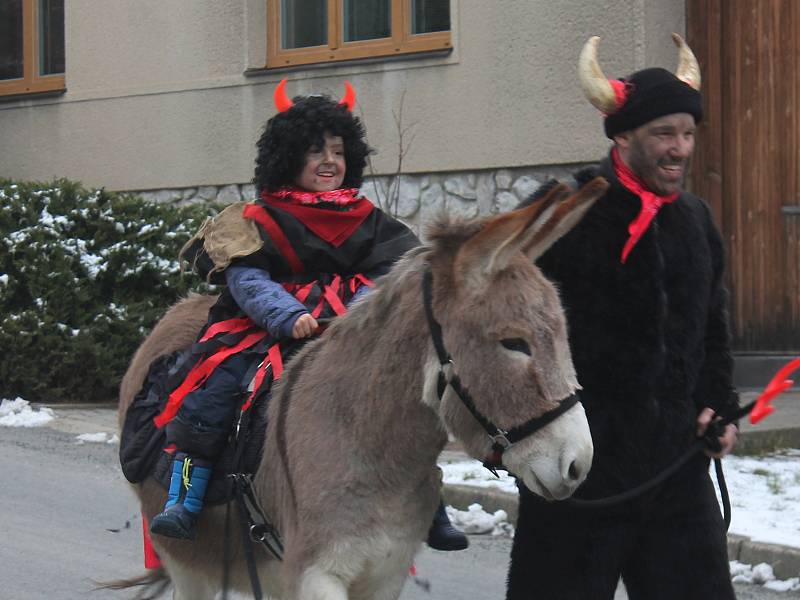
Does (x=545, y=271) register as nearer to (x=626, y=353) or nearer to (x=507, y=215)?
(x=626, y=353)

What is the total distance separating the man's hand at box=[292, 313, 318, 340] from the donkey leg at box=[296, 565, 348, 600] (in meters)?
0.77

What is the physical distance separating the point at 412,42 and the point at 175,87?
261cm

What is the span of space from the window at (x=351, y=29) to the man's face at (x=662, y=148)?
7566 mm

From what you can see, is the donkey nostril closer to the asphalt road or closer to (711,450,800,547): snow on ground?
the asphalt road

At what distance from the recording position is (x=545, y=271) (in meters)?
3.79

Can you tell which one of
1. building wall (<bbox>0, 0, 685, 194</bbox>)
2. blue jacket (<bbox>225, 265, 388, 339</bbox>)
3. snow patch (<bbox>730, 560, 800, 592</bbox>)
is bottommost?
snow patch (<bbox>730, 560, 800, 592</bbox>)

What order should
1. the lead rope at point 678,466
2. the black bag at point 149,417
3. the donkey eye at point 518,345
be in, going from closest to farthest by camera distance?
the donkey eye at point 518,345 → the lead rope at point 678,466 → the black bag at point 149,417

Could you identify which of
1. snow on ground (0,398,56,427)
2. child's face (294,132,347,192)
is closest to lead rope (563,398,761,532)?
child's face (294,132,347,192)

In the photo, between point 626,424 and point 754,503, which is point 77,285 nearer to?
point 754,503

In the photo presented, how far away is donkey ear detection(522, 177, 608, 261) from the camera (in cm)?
322

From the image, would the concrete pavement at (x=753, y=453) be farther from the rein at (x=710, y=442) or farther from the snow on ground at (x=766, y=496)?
the rein at (x=710, y=442)

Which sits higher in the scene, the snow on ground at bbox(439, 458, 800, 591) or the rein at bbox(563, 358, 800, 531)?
the rein at bbox(563, 358, 800, 531)

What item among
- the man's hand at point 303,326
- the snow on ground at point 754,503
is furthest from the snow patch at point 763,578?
the man's hand at point 303,326

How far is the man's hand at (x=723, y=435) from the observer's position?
12.5ft
